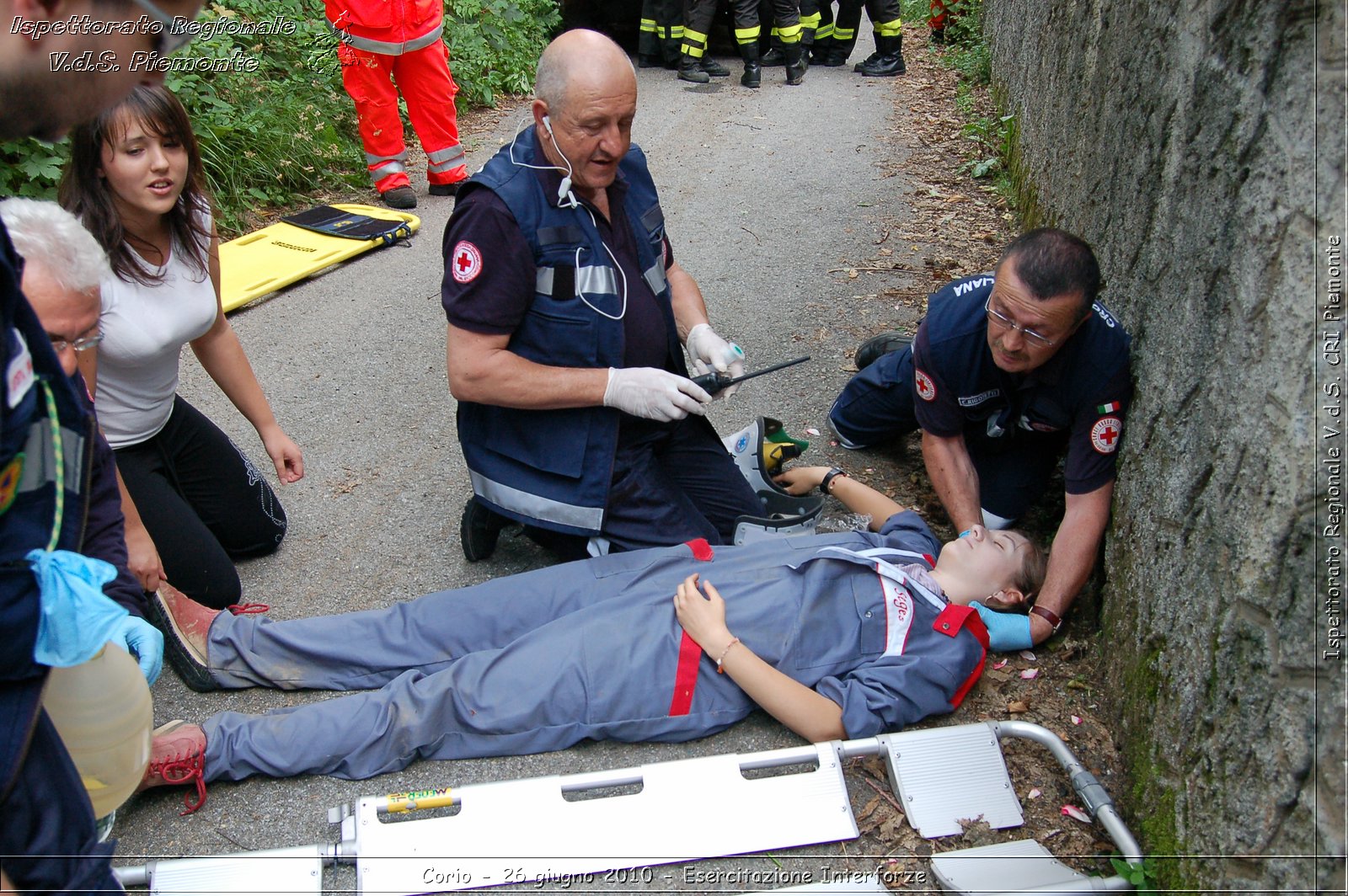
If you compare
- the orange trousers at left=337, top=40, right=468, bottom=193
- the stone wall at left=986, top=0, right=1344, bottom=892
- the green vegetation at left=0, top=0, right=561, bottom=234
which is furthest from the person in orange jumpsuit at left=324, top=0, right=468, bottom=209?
the stone wall at left=986, top=0, right=1344, bottom=892

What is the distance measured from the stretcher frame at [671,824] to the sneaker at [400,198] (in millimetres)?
4329

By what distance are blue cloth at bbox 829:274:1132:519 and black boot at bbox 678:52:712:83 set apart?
18.8 feet

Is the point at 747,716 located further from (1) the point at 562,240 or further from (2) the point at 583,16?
(2) the point at 583,16

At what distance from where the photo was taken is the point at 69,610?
57.3 inches

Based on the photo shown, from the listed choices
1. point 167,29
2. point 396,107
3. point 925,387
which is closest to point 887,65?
point 396,107

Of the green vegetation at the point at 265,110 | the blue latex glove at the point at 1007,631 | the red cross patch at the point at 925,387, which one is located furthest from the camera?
the green vegetation at the point at 265,110

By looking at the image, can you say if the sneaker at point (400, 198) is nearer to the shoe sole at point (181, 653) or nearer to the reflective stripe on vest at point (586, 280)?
the reflective stripe on vest at point (586, 280)

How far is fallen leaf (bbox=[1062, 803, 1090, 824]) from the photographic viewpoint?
2.23 meters

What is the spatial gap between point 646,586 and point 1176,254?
156 cm

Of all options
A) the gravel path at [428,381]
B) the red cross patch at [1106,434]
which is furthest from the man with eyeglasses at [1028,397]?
the gravel path at [428,381]

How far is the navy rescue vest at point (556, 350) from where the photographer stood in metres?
2.71

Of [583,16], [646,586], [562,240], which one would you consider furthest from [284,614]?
[583,16]

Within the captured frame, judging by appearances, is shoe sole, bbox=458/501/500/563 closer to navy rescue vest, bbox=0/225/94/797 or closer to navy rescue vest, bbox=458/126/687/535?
navy rescue vest, bbox=458/126/687/535

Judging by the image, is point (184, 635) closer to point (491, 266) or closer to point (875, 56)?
point (491, 266)
